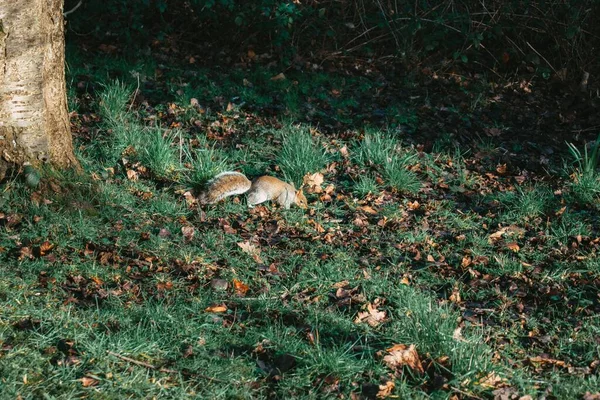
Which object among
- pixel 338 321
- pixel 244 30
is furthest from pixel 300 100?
pixel 338 321

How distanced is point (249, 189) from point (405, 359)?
7.43ft

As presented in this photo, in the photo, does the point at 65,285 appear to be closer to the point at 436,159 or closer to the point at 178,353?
the point at 178,353

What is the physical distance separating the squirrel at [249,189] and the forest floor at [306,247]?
9 centimetres

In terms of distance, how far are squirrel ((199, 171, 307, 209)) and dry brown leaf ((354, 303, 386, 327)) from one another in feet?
4.80

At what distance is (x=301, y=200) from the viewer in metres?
5.74

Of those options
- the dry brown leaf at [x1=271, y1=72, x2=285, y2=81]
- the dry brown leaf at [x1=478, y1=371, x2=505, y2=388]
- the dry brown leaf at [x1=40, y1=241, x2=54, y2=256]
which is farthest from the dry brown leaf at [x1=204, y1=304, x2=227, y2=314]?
the dry brown leaf at [x1=271, y1=72, x2=285, y2=81]

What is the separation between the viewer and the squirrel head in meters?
5.70

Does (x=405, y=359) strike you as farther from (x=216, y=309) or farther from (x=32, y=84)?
(x=32, y=84)

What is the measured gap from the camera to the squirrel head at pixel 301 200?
570 cm

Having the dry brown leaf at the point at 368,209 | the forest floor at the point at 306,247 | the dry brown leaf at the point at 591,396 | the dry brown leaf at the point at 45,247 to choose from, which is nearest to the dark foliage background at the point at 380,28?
the forest floor at the point at 306,247

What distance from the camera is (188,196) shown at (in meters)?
5.63

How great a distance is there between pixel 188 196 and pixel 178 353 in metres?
2.04

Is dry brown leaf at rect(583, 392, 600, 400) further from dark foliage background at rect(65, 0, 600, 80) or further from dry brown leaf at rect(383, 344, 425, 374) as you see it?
dark foliage background at rect(65, 0, 600, 80)

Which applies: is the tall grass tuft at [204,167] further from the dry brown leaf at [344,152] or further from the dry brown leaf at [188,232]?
the dry brown leaf at [344,152]
